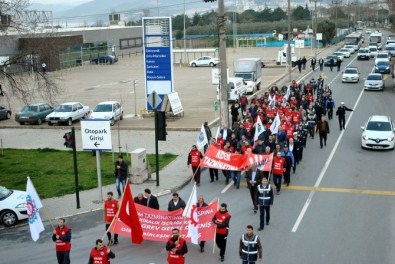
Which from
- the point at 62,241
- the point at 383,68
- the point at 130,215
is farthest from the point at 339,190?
the point at 383,68

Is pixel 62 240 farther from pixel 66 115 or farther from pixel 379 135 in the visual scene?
pixel 66 115

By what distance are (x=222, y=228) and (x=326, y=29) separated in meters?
91.3

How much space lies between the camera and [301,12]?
167 meters

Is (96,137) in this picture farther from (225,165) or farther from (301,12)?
(301,12)

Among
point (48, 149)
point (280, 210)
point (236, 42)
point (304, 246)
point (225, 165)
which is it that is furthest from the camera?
point (236, 42)

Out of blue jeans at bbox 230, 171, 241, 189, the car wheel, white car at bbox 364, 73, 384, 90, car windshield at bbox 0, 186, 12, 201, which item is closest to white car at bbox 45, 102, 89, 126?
car windshield at bbox 0, 186, 12, 201

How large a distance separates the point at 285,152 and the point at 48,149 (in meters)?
12.8

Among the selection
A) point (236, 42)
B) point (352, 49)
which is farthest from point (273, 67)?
point (236, 42)

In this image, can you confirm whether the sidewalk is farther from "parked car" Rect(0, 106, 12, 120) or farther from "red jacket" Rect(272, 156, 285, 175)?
"parked car" Rect(0, 106, 12, 120)

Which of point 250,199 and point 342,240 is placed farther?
point 250,199

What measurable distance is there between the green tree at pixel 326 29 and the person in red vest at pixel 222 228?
3524 inches

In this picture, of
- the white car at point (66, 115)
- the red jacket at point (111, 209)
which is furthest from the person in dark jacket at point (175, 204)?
the white car at point (66, 115)

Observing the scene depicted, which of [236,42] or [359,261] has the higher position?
[236,42]

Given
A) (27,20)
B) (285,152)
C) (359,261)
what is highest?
(27,20)
